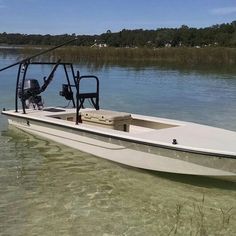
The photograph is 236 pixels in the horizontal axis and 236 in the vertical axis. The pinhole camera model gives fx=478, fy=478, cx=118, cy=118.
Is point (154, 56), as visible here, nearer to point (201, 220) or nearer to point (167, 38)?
point (201, 220)

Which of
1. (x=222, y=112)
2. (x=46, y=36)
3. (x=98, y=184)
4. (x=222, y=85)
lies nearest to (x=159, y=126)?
(x=98, y=184)

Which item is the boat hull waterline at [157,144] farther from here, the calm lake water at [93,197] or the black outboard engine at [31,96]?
the black outboard engine at [31,96]

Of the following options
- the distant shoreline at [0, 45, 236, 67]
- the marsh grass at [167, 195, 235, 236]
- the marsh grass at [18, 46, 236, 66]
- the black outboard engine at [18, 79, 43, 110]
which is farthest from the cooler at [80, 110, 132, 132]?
the marsh grass at [18, 46, 236, 66]

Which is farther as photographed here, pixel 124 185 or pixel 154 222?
pixel 124 185

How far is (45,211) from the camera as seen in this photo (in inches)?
269

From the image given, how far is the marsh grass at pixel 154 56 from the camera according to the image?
44.8 m

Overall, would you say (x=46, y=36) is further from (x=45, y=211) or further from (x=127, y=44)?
(x=45, y=211)

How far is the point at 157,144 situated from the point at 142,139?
0.36m

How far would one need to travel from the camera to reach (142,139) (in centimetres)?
831

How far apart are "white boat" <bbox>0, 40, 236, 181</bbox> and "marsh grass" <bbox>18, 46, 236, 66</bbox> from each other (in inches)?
1343

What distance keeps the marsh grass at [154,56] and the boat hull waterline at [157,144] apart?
3457cm

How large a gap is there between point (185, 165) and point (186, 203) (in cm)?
79

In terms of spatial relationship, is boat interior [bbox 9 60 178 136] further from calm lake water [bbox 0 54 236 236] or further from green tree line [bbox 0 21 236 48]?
green tree line [bbox 0 21 236 48]

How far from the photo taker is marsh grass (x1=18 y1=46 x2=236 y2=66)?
4478 centimetres
